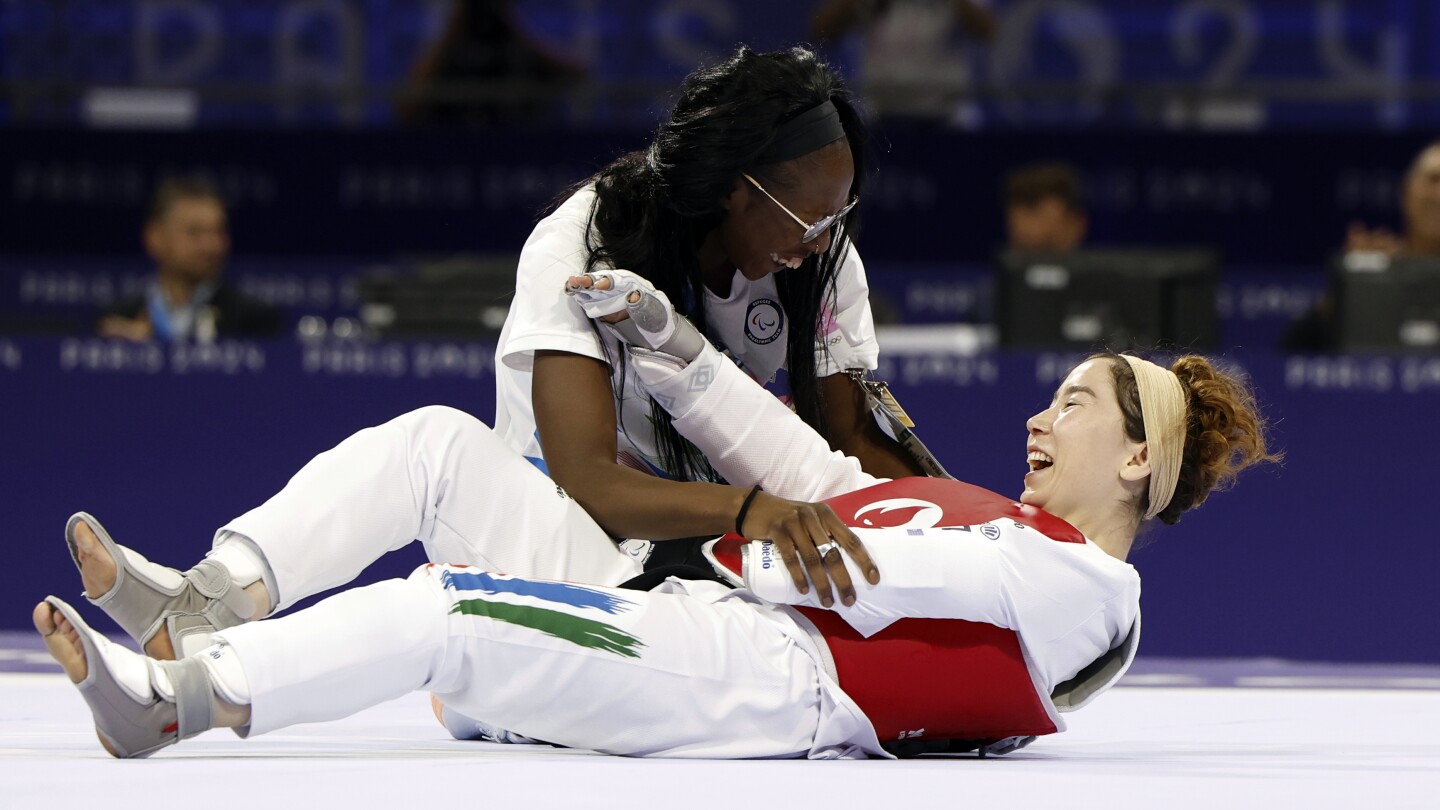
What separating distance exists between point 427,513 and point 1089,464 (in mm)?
942

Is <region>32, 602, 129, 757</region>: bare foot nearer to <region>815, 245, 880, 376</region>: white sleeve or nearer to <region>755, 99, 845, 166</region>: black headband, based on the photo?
<region>755, 99, 845, 166</region>: black headband

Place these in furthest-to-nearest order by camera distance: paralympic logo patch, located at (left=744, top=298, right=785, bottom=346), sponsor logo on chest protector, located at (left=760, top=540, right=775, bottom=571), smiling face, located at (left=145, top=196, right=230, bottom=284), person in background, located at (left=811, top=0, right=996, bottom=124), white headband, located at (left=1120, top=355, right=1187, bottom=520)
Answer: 1. person in background, located at (left=811, top=0, right=996, bottom=124)
2. smiling face, located at (left=145, top=196, right=230, bottom=284)
3. paralympic logo patch, located at (left=744, top=298, right=785, bottom=346)
4. white headband, located at (left=1120, top=355, right=1187, bottom=520)
5. sponsor logo on chest protector, located at (left=760, top=540, right=775, bottom=571)

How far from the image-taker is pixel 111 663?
6.91ft

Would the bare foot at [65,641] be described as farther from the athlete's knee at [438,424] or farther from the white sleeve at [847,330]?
the white sleeve at [847,330]

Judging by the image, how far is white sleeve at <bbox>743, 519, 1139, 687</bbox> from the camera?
2387 mm

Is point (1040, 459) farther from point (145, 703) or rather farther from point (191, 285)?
point (191, 285)

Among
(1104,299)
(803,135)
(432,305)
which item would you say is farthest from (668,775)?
(1104,299)

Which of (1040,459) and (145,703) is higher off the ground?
(1040,459)

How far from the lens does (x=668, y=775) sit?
2195 millimetres

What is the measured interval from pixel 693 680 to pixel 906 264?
408 cm

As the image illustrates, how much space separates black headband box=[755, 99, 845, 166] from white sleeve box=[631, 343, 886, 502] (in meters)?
0.31

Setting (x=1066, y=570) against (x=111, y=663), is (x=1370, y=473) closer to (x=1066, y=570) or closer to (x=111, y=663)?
(x=1066, y=570)

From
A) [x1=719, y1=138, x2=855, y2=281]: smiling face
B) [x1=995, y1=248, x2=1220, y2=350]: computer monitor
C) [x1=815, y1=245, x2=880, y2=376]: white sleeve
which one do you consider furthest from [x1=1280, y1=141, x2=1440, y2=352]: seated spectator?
[x1=719, y1=138, x2=855, y2=281]: smiling face

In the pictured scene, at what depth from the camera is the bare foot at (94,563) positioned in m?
2.37
